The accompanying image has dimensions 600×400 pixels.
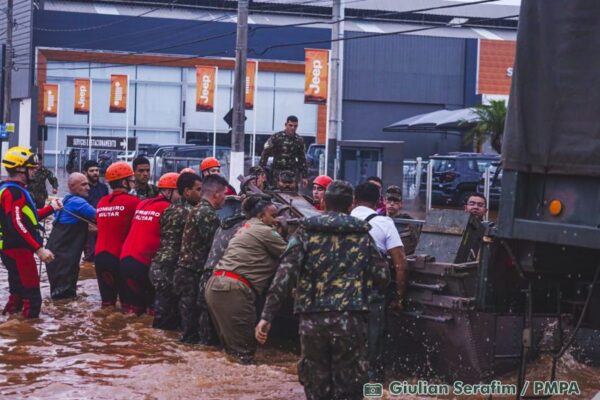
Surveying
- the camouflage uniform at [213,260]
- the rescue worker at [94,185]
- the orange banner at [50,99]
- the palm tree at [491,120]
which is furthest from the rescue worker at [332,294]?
the orange banner at [50,99]

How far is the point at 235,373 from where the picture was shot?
9.26m

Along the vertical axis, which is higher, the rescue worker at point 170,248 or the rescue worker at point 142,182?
the rescue worker at point 142,182

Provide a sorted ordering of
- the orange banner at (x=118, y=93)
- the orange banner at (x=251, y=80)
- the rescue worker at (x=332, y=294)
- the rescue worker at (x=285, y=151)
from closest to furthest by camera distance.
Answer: the rescue worker at (x=332, y=294)
the rescue worker at (x=285, y=151)
the orange banner at (x=251, y=80)
the orange banner at (x=118, y=93)

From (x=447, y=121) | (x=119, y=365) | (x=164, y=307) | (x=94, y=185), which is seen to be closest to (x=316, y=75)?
(x=447, y=121)

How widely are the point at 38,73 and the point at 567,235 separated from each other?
169 ft

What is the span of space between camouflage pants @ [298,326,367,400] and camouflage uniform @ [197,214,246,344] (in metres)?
2.95

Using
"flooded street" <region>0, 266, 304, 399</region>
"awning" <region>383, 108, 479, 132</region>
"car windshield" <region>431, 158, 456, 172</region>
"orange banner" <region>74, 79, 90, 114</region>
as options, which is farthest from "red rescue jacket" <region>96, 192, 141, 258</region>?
"orange banner" <region>74, 79, 90, 114</region>

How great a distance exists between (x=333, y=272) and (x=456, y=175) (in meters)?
22.8

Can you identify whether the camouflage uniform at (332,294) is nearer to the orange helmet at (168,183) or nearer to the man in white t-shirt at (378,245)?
the man in white t-shirt at (378,245)

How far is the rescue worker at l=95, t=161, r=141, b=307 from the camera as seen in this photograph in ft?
40.1

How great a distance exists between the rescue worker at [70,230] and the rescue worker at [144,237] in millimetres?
1462

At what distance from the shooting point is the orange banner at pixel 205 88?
38281mm

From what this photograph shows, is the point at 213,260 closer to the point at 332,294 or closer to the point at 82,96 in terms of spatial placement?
the point at 332,294

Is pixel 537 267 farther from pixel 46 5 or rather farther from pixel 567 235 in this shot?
pixel 46 5
